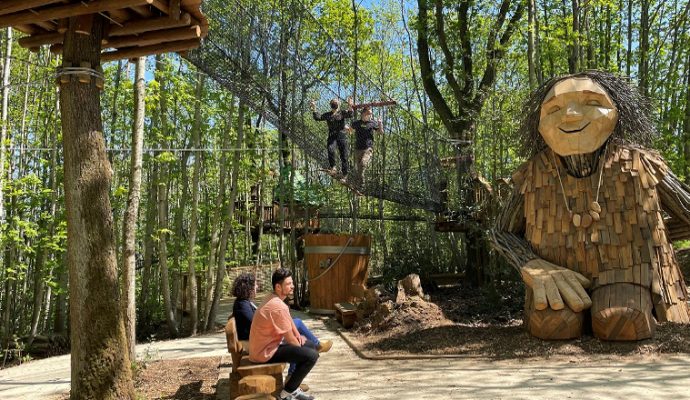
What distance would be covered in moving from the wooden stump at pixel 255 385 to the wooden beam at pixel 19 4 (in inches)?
100.0

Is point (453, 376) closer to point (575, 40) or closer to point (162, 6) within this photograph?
point (162, 6)

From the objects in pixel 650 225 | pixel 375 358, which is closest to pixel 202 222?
pixel 375 358

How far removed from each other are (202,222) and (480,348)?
38.3 feet

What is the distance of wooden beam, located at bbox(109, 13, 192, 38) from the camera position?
3791 millimetres

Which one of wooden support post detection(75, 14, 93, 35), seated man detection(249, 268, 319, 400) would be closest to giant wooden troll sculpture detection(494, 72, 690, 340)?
seated man detection(249, 268, 319, 400)

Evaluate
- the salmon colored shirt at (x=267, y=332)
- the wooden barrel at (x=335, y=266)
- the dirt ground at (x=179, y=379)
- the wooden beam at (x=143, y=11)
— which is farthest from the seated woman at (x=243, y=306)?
the wooden barrel at (x=335, y=266)

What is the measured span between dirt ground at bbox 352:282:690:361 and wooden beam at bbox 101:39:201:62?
325 centimetres

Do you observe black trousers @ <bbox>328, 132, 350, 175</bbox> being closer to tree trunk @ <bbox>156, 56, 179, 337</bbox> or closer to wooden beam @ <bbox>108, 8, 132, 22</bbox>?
tree trunk @ <bbox>156, 56, 179, 337</bbox>

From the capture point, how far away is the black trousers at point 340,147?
8203 mm

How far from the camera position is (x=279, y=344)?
10.8 ft

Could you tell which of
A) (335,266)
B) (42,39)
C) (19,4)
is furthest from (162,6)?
(335,266)

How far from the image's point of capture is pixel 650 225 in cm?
504

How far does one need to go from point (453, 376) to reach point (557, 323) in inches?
50.4

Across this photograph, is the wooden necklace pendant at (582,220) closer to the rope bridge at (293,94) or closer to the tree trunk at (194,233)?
the rope bridge at (293,94)
